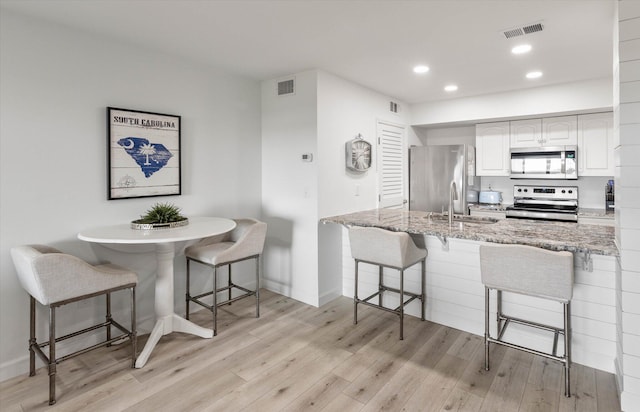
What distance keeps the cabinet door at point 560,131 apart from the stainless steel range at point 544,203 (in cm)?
67

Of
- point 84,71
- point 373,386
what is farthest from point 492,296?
point 84,71

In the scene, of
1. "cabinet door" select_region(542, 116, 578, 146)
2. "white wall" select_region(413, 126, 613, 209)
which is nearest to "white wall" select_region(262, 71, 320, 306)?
"white wall" select_region(413, 126, 613, 209)

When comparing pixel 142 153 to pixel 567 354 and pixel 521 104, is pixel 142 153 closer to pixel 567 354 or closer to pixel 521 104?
pixel 567 354

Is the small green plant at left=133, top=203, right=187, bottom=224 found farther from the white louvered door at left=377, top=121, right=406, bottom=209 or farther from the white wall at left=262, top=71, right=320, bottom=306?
the white louvered door at left=377, top=121, right=406, bottom=209

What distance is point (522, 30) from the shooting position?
2.64 metres

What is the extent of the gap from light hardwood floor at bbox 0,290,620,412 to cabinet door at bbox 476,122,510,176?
2.87 meters

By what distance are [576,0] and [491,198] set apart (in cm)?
350

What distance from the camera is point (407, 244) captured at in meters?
2.92

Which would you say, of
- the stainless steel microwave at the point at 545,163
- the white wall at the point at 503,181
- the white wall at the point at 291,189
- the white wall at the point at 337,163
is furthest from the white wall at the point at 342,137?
the stainless steel microwave at the point at 545,163

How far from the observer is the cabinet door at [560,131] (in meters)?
4.45

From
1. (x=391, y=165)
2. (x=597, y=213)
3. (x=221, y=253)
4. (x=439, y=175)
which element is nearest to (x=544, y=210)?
(x=597, y=213)

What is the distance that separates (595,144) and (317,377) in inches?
170

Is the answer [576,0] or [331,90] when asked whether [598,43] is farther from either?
[331,90]

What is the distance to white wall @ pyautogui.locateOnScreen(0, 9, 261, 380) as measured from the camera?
7.84 feet
